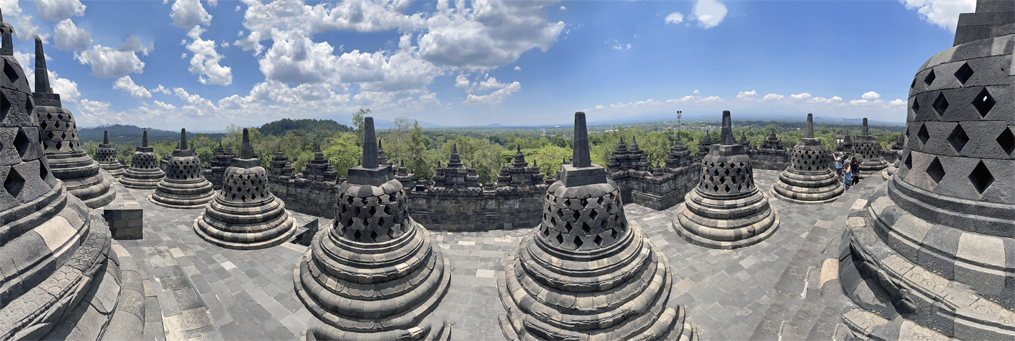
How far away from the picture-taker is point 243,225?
1056 centimetres

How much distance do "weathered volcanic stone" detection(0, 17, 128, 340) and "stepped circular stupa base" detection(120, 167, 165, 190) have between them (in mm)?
17628

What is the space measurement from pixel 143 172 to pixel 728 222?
2403 cm

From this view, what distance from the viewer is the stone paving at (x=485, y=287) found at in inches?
170

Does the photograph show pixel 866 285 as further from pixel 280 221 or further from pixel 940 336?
pixel 280 221

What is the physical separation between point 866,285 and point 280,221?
13196 mm

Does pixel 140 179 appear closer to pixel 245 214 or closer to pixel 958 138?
pixel 245 214

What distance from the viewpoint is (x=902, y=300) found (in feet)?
11.2

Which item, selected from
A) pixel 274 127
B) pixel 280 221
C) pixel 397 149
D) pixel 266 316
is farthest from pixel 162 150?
pixel 266 316

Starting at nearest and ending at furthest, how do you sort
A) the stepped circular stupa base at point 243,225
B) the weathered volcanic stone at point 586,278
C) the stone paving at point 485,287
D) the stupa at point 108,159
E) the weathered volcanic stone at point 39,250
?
the weathered volcanic stone at point 39,250, the stone paving at point 485,287, the weathered volcanic stone at point 586,278, the stepped circular stupa base at point 243,225, the stupa at point 108,159

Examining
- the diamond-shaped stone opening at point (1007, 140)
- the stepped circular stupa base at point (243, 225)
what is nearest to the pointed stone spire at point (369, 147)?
the stepped circular stupa base at point (243, 225)

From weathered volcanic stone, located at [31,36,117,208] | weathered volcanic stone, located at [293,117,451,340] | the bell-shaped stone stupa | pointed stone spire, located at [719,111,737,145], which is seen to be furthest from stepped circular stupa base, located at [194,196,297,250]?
pointed stone spire, located at [719,111,737,145]

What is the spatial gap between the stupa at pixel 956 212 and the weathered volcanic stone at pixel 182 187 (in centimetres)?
1814

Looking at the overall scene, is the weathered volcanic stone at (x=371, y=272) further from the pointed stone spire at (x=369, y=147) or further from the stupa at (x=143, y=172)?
the stupa at (x=143, y=172)

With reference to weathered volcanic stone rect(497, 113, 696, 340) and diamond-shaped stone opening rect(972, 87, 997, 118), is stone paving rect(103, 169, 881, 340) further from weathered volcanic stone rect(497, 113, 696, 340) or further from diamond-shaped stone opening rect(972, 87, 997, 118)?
diamond-shaped stone opening rect(972, 87, 997, 118)
